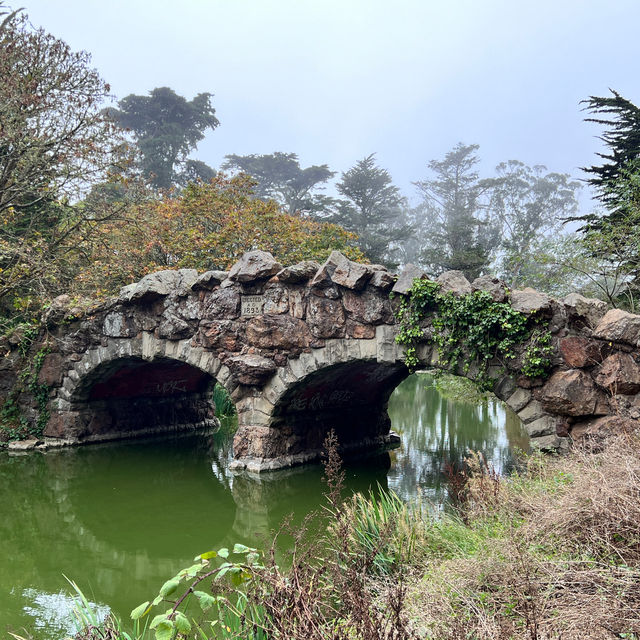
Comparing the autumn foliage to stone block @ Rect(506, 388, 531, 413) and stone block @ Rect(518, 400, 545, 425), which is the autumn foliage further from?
stone block @ Rect(518, 400, 545, 425)

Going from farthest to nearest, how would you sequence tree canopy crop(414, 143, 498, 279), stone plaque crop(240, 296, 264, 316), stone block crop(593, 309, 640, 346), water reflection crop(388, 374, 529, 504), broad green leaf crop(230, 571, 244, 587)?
1. tree canopy crop(414, 143, 498, 279)
2. water reflection crop(388, 374, 529, 504)
3. stone plaque crop(240, 296, 264, 316)
4. stone block crop(593, 309, 640, 346)
5. broad green leaf crop(230, 571, 244, 587)

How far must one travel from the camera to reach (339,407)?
10727 mm

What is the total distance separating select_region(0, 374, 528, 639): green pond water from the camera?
4973 millimetres

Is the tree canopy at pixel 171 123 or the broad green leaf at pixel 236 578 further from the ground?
the tree canopy at pixel 171 123

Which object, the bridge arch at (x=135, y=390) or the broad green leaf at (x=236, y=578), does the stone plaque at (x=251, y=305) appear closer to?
the bridge arch at (x=135, y=390)

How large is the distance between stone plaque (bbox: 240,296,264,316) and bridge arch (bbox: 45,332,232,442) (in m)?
1.07

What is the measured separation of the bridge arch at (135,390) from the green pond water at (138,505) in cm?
68

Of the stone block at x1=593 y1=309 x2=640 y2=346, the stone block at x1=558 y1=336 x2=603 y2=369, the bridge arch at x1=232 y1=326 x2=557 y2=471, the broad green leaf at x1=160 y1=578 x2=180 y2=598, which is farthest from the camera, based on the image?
the bridge arch at x1=232 y1=326 x2=557 y2=471

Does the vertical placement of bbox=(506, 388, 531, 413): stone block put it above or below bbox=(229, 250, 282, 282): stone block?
below

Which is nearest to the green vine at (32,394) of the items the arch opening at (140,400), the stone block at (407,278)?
the arch opening at (140,400)

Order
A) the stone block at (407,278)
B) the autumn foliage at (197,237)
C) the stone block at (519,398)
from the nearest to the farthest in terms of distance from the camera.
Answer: the stone block at (519,398), the stone block at (407,278), the autumn foliage at (197,237)

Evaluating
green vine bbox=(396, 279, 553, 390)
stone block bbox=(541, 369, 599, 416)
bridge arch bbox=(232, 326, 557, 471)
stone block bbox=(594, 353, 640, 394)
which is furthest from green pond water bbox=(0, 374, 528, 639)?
stone block bbox=(594, 353, 640, 394)

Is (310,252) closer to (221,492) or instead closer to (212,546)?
(221,492)

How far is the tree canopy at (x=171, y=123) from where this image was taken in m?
28.6
